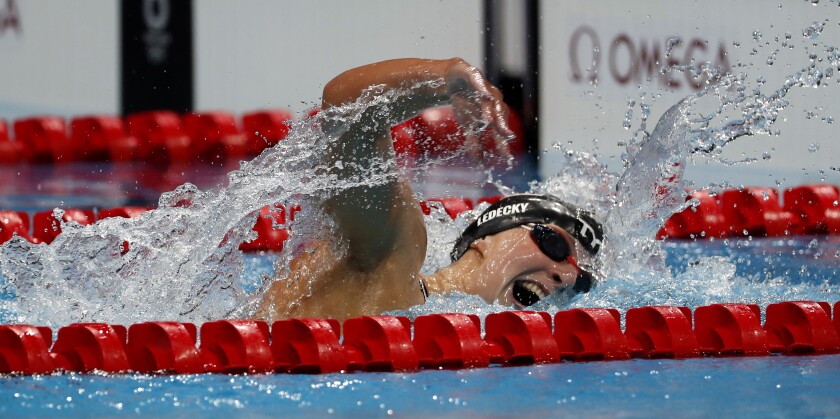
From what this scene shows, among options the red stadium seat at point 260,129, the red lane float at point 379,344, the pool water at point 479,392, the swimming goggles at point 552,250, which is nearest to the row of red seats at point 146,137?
the red stadium seat at point 260,129

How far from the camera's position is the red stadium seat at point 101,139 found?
7234mm

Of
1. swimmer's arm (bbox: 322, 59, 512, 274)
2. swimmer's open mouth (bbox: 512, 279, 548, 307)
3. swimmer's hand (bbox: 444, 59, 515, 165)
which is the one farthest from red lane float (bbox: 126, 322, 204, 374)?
swimmer's open mouth (bbox: 512, 279, 548, 307)

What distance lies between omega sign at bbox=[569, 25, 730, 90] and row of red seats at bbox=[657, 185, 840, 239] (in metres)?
2.98

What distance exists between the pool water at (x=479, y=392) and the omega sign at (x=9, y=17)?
5017 mm

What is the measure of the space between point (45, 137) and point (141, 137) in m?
0.59

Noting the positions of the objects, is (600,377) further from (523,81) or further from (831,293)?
(523,81)

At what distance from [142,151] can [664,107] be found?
13.6 feet

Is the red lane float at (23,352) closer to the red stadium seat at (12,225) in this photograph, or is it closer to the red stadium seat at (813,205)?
the red stadium seat at (12,225)

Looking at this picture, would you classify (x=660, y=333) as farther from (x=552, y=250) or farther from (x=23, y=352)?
(x=23, y=352)

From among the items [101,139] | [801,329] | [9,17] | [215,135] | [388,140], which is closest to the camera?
[388,140]

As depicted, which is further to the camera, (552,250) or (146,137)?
(146,137)

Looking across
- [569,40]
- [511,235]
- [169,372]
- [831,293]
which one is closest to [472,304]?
[511,235]

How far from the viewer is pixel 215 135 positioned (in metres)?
7.60

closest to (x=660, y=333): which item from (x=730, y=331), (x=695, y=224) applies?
(x=730, y=331)
